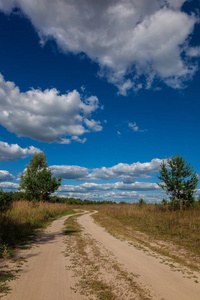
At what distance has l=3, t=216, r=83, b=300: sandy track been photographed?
4180 millimetres

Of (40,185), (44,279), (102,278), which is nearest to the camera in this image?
(44,279)

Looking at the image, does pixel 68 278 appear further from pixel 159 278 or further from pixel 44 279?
pixel 159 278

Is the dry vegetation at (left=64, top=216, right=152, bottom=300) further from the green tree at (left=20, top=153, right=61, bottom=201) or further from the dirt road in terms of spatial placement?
the green tree at (left=20, top=153, right=61, bottom=201)

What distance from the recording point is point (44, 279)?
5.04 meters

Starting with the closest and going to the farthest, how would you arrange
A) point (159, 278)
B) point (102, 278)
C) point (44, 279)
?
point (44, 279) → point (102, 278) → point (159, 278)

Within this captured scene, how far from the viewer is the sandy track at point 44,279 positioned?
165 inches

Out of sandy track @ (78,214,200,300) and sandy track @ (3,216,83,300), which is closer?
sandy track @ (3,216,83,300)

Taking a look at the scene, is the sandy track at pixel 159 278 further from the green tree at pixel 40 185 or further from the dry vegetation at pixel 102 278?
the green tree at pixel 40 185

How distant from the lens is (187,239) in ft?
34.8

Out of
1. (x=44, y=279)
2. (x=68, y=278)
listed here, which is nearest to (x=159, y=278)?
(x=68, y=278)

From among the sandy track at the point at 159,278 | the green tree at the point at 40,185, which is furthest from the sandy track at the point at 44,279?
the green tree at the point at 40,185

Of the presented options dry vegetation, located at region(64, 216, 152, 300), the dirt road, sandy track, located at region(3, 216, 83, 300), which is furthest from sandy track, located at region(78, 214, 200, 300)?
sandy track, located at region(3, 216, 83, 300)

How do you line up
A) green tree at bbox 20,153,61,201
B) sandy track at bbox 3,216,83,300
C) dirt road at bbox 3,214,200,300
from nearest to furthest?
sandy track at bbox 3,216,83,300
dirt road at bbox 3,214,200,300
green tree at bbox 20,153,61,201

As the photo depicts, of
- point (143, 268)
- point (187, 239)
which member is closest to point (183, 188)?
point (187, 239)
